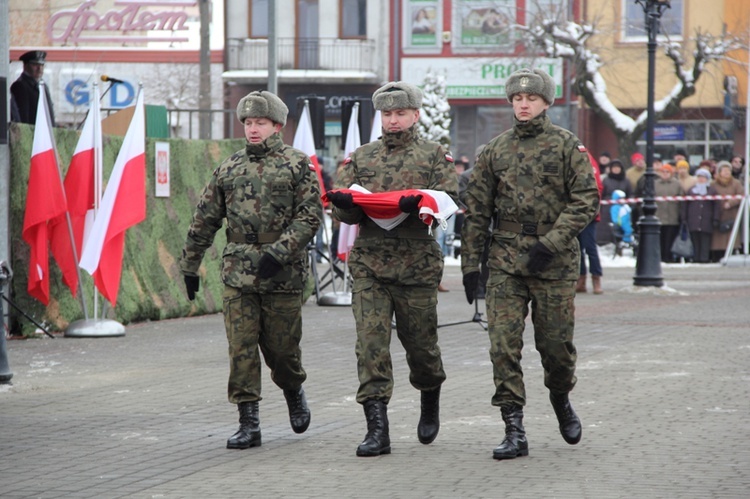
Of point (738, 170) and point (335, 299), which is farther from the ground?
point (738, 170)

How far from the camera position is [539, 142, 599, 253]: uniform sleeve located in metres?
7.32

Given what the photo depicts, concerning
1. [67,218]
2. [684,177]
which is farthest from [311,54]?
[67,218]

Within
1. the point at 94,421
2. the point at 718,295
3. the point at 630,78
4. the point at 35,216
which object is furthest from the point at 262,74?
the point at 94,421

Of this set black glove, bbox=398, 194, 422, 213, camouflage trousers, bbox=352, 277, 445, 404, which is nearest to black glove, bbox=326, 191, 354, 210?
black glove, bbox=398, 194, 422, 213

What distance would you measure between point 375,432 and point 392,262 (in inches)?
35.1

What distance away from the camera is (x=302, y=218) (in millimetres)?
7742

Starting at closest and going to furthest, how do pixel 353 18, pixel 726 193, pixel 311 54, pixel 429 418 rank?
pixel 429 418, pixel 726 193, pixel 311 54, pixel 353 18

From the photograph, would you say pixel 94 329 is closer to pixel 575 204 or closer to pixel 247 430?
pixel 247 430

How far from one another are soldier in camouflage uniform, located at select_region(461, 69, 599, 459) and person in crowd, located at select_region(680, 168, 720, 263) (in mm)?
19187

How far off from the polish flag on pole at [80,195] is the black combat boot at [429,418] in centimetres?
663

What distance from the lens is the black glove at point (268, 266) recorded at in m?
7.60

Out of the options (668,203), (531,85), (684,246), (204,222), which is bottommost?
(684,246)

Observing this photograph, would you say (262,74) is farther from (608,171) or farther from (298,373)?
(298,373)

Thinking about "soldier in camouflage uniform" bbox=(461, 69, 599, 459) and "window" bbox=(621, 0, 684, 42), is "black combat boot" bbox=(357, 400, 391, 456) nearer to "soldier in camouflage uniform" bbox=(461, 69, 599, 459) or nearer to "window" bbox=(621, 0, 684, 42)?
"soldier in camouflage uniform" bbox=(461, 69, 599, 459)
